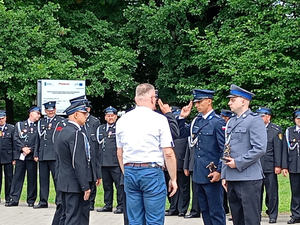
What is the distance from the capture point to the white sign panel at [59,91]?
16328mm

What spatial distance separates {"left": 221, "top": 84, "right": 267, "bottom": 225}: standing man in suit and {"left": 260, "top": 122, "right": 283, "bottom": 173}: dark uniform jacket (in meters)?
3.76

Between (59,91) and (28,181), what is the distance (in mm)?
4033

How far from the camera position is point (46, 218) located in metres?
11.2

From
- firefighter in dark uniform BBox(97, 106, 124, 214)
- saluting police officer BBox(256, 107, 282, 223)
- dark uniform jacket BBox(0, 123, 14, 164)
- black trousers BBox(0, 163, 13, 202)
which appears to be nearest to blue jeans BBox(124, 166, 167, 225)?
saluting police officer BBox(256, 107, 282, 223)

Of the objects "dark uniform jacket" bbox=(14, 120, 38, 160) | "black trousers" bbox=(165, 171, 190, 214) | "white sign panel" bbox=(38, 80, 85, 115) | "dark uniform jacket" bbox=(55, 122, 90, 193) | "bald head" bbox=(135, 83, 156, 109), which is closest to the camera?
"bald head" bbox=(135, 83, 156, 109)

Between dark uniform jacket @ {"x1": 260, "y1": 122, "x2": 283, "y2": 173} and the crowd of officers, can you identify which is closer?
the crowd of officers

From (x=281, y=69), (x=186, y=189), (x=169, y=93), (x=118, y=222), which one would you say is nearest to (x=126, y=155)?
(x=118, y=222)

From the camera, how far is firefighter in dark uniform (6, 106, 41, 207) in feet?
42.9

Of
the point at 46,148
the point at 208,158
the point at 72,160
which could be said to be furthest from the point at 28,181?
the point at 208,158

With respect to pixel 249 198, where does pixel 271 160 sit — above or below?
above

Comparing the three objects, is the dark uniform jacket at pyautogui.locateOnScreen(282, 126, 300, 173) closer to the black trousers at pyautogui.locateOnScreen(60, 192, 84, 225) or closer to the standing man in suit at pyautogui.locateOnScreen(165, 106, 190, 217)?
the standing man in suit at pyautogui.locateOnScreen(165, 106, 190, 217)

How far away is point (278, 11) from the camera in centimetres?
2070

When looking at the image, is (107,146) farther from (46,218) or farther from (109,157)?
(46,218)

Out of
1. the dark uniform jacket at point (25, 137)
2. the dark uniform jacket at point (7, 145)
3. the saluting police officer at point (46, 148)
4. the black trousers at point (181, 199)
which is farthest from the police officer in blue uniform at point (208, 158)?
the dark uniform jacket at point (7, 145)
